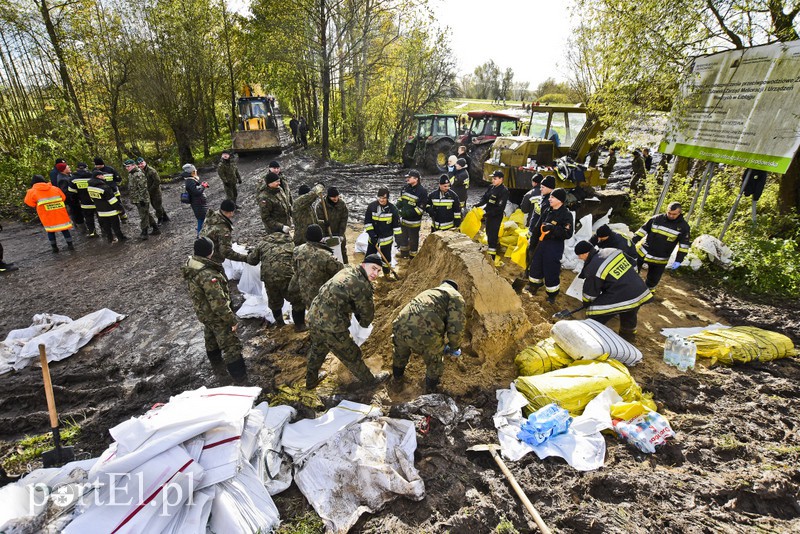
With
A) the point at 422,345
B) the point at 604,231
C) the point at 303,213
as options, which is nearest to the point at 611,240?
the point at 604,231

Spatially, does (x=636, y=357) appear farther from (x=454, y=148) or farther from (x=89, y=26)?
(x=89, y=26)

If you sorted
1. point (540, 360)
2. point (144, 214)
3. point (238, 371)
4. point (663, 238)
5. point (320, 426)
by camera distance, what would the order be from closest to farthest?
point (320, 426), point (540, 360), point (238, 371), point (663, 238), point (144, 214)

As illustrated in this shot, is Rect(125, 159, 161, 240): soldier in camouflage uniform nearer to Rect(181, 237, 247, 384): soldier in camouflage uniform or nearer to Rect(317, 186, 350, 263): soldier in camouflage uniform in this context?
Rect(317, 186, 350, 263): soldier in camouflage uniform

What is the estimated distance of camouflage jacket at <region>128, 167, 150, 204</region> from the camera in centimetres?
815

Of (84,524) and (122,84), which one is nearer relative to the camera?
(84,524)

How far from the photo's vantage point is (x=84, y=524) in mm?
2258

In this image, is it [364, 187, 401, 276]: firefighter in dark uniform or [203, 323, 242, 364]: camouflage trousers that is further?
[364, 187, 401, 276]: firefighter in dark uniform

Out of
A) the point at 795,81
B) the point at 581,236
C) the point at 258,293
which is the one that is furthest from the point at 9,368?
the point at 795,81

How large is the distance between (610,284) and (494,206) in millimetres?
2947

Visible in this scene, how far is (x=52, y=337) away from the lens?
4805 millimetres

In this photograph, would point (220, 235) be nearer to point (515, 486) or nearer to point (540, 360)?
point (540, 360)

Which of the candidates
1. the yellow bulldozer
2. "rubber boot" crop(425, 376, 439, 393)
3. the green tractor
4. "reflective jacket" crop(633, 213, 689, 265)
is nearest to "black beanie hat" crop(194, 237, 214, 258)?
"rubber boot" crop(425, 376, 439, 393)

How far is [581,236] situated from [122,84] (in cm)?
1553

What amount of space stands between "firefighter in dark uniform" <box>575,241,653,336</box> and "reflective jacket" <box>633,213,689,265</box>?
4.28 feet
